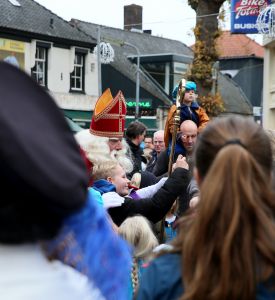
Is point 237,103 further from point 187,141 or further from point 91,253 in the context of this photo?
point 91,253

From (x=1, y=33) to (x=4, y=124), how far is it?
2728 centimetres

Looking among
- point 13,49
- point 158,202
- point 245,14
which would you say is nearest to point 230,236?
point 158,202

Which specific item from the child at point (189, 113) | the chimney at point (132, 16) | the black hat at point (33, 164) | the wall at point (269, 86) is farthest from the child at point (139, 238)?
the chimney at point (132, 16)

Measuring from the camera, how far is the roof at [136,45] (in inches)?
1369

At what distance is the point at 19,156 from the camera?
4.96 feet

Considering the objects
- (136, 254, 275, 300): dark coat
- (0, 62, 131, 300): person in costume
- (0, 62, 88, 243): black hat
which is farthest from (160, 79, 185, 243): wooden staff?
(0, 62, 88, 243): black hat

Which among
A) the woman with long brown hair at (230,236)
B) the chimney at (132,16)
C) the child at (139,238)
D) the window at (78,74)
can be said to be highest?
the chimney at (132,16)

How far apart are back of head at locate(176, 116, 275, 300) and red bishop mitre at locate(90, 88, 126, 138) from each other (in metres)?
3.36

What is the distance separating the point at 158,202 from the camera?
438 centimetres

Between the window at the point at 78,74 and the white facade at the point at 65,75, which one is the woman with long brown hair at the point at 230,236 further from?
the window at the point at 78,74

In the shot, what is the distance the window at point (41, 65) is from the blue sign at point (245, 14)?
15421 mm

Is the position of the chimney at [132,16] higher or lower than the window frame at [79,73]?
higher

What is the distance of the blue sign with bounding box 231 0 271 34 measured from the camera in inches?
582

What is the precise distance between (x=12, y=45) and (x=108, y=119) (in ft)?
77.4
